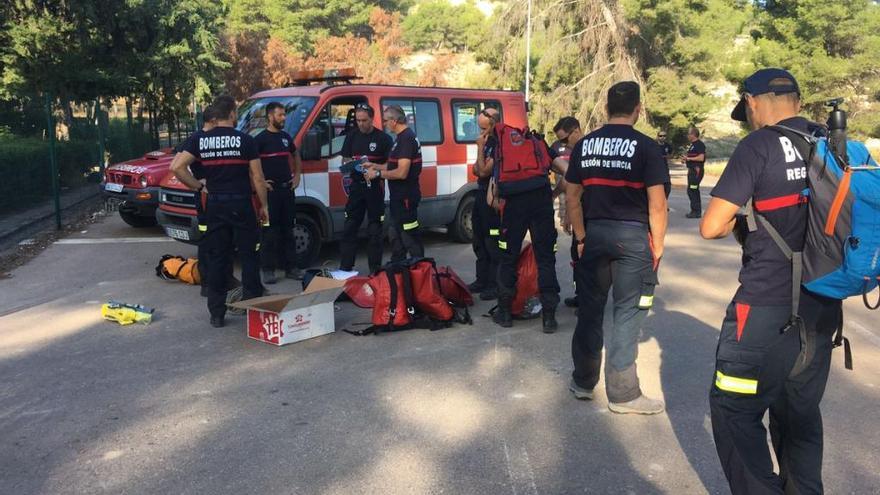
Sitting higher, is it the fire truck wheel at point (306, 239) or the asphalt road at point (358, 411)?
the fire truck wheel at point (306, 239)

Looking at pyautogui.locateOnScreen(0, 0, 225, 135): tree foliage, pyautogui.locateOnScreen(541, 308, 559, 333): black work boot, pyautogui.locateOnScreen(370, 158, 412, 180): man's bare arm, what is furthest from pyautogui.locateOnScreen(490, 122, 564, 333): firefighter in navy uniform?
pyautogui.locateOnScreen(0, 0, 225, 135): tree foliage

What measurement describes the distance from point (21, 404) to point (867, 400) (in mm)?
5304

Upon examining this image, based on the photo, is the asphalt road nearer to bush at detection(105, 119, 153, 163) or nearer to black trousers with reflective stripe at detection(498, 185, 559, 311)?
black trousers with reflective stripe at detection(498, 185, 559, 311)

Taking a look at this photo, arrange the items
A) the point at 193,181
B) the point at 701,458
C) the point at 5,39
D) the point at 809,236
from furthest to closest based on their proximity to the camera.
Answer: the point at 5,39
the point at 193,181
the point at 701,458
the point at 809,236

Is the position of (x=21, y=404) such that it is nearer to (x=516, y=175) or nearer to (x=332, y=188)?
(x=516, y=175)

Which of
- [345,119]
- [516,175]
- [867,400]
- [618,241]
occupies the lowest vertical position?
[867,400]

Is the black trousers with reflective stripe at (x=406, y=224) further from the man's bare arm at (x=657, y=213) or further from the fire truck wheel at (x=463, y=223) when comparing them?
the man's bare arm at (x=657, y=213)

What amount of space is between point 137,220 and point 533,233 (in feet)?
24.6

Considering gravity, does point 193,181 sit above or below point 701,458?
above

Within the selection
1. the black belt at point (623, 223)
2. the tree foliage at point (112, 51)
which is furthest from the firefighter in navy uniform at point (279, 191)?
the tree foliage at point (112, 51)

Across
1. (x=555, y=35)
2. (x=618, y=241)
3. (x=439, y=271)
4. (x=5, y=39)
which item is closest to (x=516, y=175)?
(x=439, y=271)

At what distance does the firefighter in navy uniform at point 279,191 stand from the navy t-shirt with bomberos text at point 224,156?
144cm

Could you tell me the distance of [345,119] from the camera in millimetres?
8766

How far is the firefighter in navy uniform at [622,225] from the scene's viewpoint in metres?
4.07
